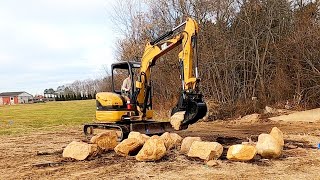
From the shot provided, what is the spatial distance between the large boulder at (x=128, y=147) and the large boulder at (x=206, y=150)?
113 cm

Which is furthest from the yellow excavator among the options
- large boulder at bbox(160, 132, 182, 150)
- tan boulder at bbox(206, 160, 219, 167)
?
tan boulder at bbox(206, 160, 219, 167)

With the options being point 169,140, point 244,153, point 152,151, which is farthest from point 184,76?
point 244,153

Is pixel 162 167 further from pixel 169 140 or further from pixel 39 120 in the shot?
pixel 39 120

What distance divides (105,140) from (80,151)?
0.87 metres

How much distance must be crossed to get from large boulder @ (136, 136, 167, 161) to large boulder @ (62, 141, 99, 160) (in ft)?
3.35

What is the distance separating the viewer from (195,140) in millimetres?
7871

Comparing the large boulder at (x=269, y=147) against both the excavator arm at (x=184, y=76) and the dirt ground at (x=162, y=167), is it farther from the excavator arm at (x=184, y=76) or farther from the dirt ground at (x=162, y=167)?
the excavator arm at (x=184, y=76)

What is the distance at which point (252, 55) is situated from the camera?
65.9ft

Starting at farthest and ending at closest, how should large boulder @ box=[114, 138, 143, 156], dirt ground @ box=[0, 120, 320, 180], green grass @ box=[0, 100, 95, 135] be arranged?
green grass @ box=[0, 100, 95, 135], large boulder @ box=[114, 138, 143, 156], dirt ground @ box=[0, 120, 320, 180]

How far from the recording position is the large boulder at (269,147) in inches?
283

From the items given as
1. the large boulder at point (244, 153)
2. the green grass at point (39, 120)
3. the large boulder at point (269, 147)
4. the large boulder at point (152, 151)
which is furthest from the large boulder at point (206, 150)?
the green grass at point (39, 120)

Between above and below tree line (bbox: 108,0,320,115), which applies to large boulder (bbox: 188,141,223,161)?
below

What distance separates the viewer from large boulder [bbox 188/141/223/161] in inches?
276

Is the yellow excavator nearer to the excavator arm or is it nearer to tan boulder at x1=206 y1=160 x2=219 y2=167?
the excavator arm
